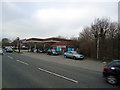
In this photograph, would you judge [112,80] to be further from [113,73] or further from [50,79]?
[50,79]

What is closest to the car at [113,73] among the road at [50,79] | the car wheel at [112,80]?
the car wheel at [112,80]

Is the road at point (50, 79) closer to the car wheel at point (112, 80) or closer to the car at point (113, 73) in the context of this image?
the car wheel at point (112, 80)

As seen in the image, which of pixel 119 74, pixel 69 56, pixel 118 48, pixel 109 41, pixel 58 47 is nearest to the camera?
pixel 119 74

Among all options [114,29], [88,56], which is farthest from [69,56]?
[114,29]

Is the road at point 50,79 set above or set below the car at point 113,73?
below

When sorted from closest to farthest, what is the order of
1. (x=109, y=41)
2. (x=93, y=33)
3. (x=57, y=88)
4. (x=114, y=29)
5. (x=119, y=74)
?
1. (x=57, y=88)
2. (x=119, y=74)
3. (x=109, y=41)
4. (x=114, y=29)
5. (x=93, y=33)

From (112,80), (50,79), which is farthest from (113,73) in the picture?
(50,79)

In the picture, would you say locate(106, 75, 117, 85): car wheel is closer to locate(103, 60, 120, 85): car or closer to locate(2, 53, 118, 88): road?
locate(103, 60, 120, 85): car

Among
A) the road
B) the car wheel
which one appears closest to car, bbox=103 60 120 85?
the car wheel

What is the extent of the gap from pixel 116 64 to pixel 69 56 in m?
18.4

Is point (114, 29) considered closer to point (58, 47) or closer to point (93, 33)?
point (93, 33)

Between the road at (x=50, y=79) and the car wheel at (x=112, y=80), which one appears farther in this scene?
the car wheel at (x=112, y=80)

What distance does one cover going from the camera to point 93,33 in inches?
1208

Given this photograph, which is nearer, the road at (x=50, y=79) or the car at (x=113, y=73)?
the road at (x=50, y=79)
